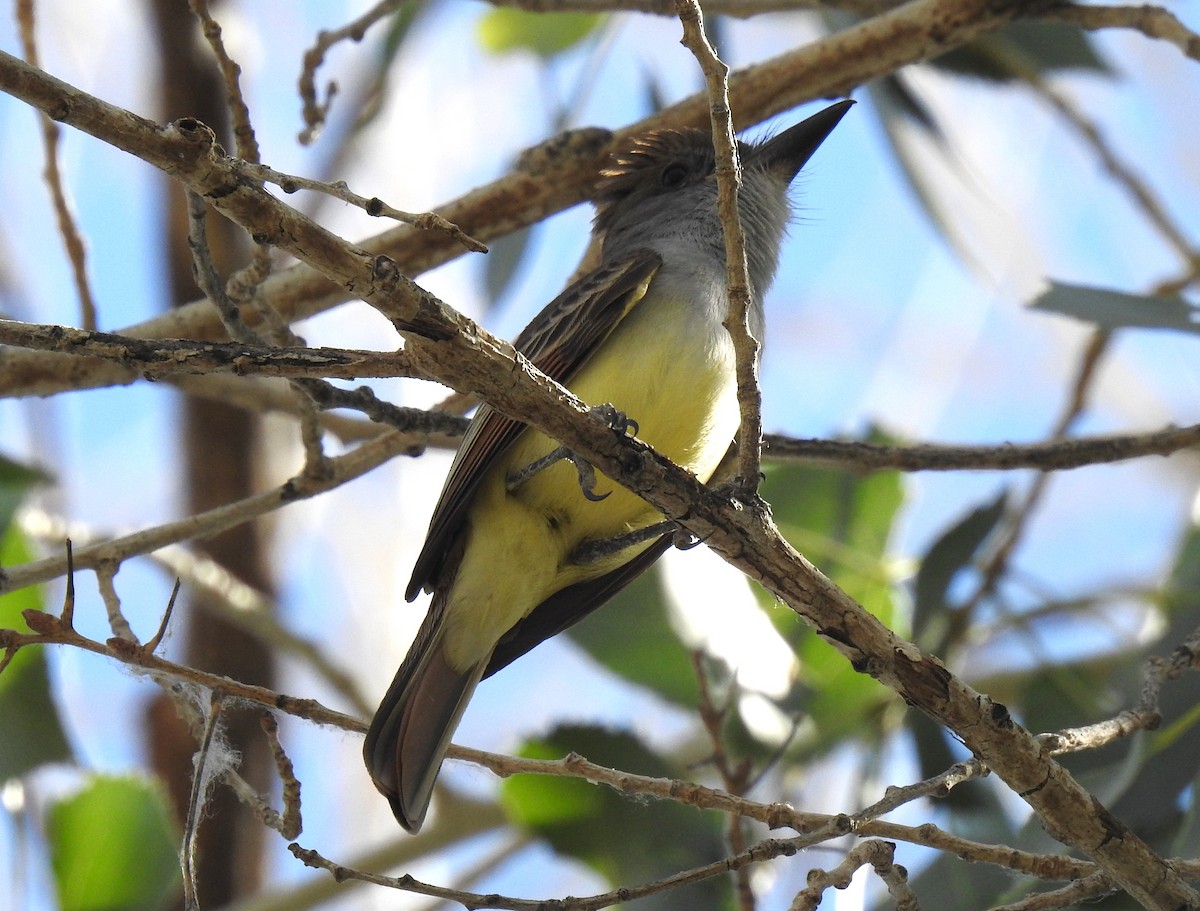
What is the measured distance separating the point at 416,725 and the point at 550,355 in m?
0.87

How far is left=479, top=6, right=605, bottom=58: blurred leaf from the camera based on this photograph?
4.87 meters

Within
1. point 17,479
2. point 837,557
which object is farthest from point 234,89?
point 837,557

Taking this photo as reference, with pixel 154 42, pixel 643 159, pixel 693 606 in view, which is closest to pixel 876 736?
pixel 693 606

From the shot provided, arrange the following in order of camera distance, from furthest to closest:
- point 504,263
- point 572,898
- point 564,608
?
point 504,263 < point 564,608 < point 572,898

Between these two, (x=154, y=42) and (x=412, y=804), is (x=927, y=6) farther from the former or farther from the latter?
(x=154, y=42)

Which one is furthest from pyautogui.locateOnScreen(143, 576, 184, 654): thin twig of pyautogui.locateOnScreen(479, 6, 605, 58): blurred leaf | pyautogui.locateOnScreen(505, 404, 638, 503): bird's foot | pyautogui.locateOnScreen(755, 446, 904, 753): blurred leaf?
pyautogui.locateOnScreen(479, 6, 605, 58): blurred leaf

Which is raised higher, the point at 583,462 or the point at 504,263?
the point at 504,263

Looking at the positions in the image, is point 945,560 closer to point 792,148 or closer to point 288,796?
point 792,148

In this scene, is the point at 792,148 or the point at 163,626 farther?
the point at 792,148

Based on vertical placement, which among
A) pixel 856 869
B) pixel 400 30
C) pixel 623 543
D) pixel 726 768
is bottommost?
pixel 856 869

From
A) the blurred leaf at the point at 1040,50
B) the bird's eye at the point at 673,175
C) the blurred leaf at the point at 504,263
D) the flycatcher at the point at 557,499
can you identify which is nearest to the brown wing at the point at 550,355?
the flycatcher at the point at 557,499

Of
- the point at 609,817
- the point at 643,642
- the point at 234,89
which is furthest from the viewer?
A: the point at 643,642

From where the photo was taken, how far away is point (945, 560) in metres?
3.71

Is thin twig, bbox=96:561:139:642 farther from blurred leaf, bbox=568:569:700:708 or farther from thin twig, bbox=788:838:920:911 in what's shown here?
blurred leaf, bbox=568:569:700:708
